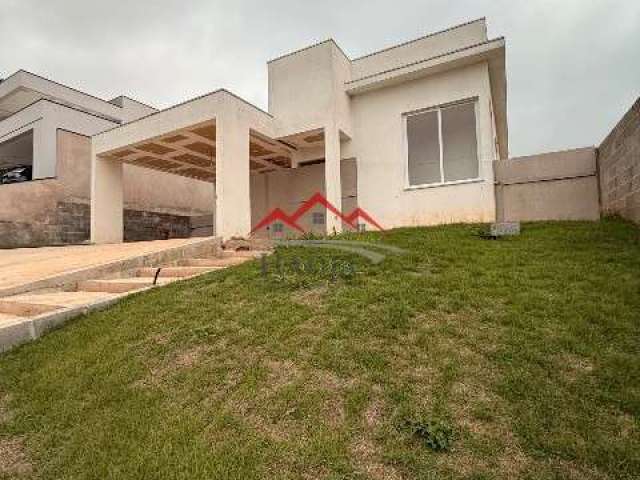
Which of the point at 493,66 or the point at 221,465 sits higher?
the point at 493,66

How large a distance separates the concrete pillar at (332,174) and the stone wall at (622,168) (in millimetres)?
6773

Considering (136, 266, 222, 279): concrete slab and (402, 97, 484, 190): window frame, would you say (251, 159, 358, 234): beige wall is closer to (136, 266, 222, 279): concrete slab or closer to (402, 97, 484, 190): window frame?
(402, 97, 484, 190): window frame

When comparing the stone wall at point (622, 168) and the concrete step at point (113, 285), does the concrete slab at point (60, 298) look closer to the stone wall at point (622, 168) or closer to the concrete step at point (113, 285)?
the concrete step at point (113, 285)

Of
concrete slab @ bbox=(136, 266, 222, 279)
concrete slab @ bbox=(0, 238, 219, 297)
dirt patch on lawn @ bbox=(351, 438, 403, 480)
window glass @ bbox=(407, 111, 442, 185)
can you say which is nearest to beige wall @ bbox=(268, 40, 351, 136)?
window glass @ bbox=(407, 111, 442, 185)

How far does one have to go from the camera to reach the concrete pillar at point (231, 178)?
34.3 ft

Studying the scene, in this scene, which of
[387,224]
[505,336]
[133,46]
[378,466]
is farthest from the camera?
[133,46]

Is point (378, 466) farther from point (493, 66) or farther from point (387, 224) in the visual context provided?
point (493, 66)

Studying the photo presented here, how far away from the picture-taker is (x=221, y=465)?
221 centimetres

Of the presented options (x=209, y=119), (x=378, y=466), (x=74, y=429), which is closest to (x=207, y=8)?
(x=209, y=119)

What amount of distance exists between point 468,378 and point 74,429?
9.53 feet

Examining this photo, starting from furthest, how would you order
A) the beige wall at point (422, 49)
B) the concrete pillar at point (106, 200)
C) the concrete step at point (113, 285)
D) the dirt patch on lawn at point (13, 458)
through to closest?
the concrete pillar at point (106, 200), the beige wall at point (422, 49), the concrete step at point (113, 285), the dirt patch on lawn at point (13, 458)

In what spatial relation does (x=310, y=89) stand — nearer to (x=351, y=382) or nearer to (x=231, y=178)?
(x=231, y=178)

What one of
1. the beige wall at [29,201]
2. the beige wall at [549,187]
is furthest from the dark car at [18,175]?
the beige wall at [549,187]

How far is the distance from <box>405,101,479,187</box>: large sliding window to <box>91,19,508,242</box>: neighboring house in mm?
40
